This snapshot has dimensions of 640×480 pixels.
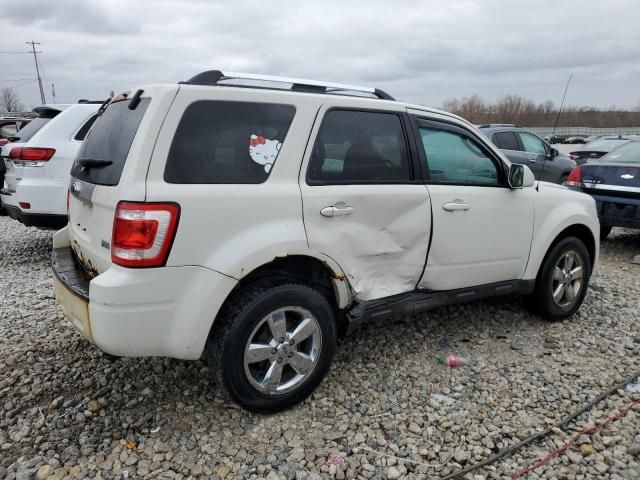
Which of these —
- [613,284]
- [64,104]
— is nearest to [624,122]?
[613,284]

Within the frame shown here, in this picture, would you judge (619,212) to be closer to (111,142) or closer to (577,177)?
(577,177)

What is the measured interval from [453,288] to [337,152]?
1380 mm

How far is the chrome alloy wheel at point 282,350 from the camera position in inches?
109

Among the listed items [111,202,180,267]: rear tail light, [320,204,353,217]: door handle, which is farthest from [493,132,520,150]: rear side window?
[111,202,180,267]: rear tail light

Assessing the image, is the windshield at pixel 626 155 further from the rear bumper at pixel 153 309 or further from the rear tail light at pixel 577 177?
the rear bumper at pixel 153 309

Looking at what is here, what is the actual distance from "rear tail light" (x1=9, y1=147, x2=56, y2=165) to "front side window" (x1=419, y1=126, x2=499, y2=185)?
14.1 ft

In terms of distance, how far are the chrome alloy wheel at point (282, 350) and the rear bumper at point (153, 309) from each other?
325mm

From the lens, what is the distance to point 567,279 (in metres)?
4.30

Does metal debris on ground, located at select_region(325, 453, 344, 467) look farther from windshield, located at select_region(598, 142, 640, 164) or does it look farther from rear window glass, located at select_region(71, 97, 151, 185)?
windshield, located at select_region(598, 142, 640, 164)

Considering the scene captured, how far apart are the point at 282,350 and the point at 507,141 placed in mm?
9378

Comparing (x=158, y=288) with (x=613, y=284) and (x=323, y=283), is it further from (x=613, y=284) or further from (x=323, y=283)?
(x=613, y=284)

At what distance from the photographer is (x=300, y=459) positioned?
2.61 metres

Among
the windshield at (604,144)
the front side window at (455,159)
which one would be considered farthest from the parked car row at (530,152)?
the front side window at (455,159)

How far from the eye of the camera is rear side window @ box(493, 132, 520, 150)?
1062 cm
